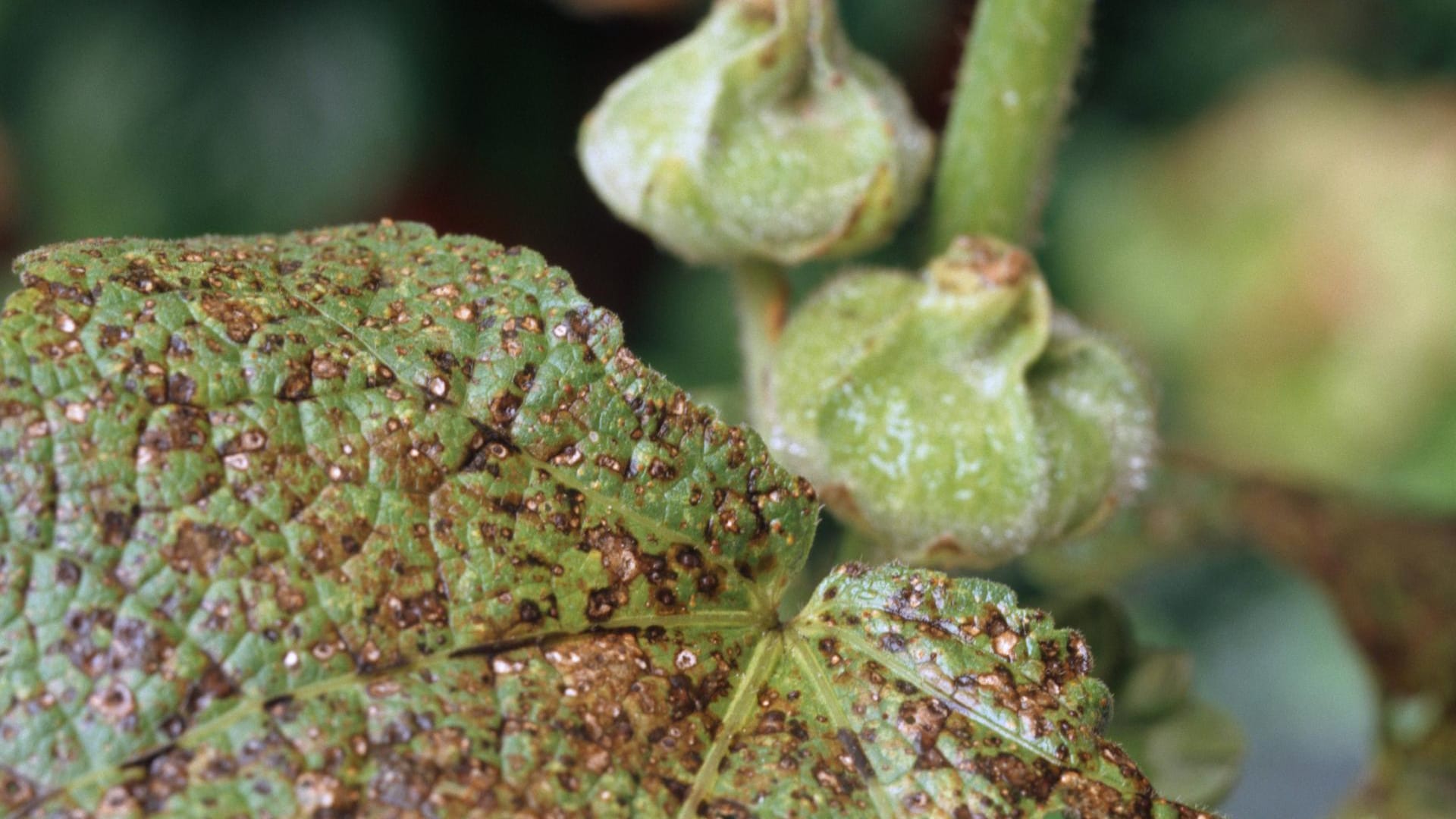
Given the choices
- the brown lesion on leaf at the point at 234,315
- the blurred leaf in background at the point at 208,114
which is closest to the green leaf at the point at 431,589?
the brown lesion on leaf at the point at 234,315

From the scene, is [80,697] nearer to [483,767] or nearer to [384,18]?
[483,767]

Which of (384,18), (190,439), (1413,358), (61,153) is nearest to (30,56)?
(61,153)

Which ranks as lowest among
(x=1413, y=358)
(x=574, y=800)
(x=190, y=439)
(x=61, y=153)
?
(x=1413, y=358)

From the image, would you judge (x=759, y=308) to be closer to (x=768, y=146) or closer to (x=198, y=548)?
(x=768, y=146)

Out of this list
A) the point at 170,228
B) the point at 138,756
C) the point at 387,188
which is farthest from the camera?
the point at 387,188

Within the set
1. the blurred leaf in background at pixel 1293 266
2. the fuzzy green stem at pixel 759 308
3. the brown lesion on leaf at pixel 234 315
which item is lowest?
the blurred leaf in background at pixel 1293 266

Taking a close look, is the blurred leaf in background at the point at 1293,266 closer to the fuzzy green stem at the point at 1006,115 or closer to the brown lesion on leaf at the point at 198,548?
the fuzzy green stem at the point at 1006,115

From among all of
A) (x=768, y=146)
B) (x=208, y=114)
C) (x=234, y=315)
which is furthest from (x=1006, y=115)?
(x=208, y=114)

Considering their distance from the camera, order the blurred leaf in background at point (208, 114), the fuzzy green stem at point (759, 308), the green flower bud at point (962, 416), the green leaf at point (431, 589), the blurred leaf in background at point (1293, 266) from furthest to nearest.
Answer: the blurred leaf in background at point (1293, 266) < the blurred leaf in background at point (208, 114) < the fuzzy green stem at point (759, 308) < the green flower bud at point (962, 416) < the green leaf at point (431, 589)
